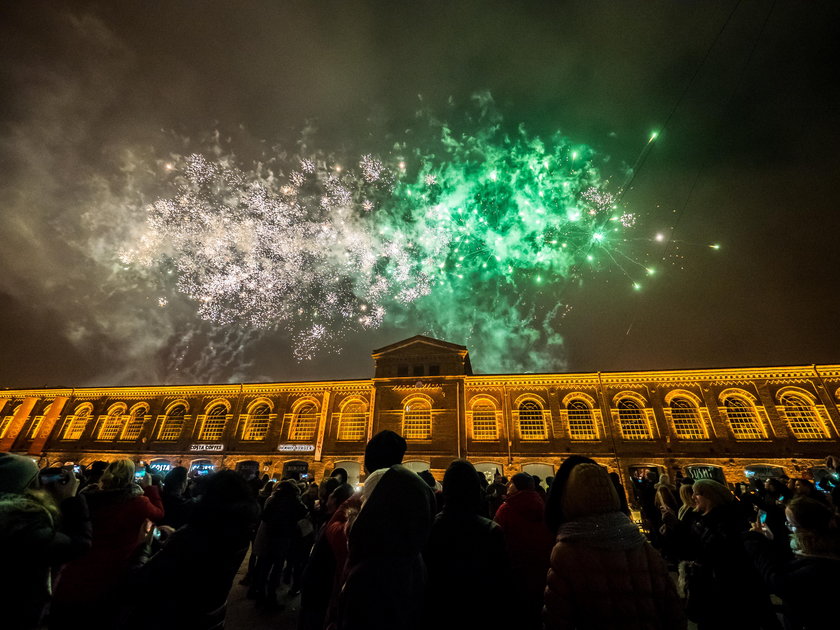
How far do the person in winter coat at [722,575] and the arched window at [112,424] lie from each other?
35.6m

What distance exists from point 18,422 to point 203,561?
41107mm

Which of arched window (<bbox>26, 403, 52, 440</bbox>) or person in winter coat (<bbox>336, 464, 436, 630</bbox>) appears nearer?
person in winter coat (<bbox>336, 464, 436, 630</bbox>)

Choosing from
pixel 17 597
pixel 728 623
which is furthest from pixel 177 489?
pixel 728 623

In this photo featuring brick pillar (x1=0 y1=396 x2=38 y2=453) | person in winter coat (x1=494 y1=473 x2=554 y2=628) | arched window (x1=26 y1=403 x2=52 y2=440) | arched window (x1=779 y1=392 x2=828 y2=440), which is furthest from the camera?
brick pillar (x1=0 y1=396 x2=38 y2=453)

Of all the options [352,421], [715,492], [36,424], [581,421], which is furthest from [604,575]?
[36,424]

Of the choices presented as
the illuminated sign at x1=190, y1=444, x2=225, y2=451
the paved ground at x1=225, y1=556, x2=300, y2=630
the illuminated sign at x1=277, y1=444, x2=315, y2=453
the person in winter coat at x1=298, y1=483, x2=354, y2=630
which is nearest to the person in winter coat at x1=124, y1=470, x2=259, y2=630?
A: the person in winter coat at x1=298, y1=483, x2=354, y2=630

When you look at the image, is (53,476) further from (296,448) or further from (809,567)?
(296,448)

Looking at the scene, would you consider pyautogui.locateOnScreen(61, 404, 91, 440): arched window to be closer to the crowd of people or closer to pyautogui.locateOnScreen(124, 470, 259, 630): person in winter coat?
the crowd of people

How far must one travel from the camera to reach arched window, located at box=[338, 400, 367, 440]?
2417cm

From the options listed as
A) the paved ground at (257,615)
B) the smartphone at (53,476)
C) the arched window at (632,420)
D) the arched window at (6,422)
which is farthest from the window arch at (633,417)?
the arched window at (6,422)

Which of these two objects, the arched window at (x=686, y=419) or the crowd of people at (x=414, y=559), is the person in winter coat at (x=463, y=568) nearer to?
the crowd of people at (x=414, y=559)

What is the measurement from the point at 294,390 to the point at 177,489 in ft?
69.9

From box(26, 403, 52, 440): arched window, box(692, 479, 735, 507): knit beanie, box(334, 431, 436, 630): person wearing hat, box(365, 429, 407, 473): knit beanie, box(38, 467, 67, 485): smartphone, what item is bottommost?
box(334, 431, 436, 630): person wearing hat

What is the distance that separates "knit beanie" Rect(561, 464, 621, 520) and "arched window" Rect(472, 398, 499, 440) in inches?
833
